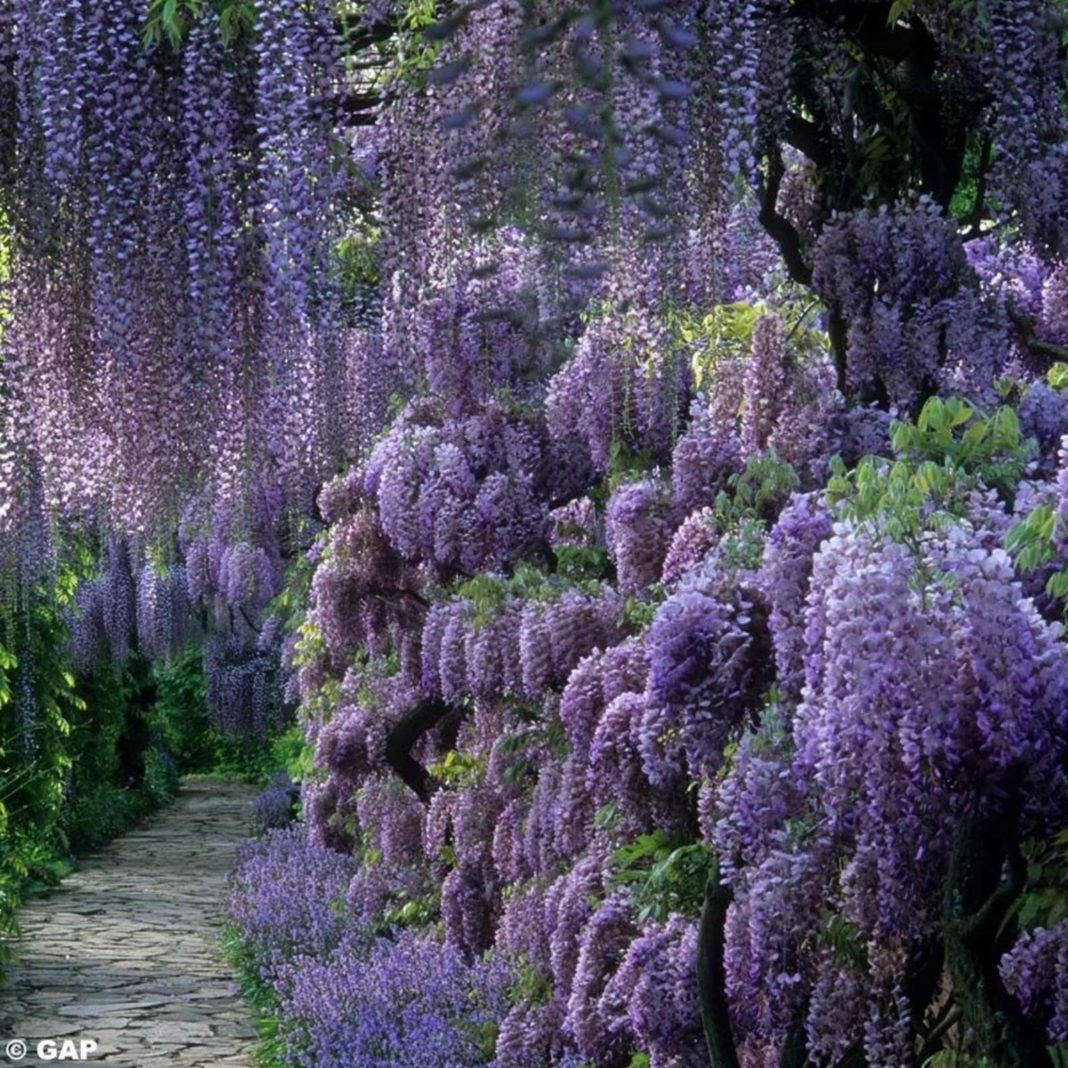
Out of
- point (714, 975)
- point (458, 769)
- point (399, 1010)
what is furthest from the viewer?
point (458, 769)

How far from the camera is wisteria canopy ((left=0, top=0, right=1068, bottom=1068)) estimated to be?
9.58ft

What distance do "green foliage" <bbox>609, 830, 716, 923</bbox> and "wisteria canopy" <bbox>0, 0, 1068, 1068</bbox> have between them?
0.01 meters

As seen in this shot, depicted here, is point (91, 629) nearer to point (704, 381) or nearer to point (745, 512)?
point (704, 381)

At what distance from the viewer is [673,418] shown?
3.79m

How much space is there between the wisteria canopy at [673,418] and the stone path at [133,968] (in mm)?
1161

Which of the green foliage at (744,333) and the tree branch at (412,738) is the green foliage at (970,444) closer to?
the green foliage at (744,333)

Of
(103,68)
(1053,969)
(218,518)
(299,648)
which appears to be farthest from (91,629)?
(1053,969)

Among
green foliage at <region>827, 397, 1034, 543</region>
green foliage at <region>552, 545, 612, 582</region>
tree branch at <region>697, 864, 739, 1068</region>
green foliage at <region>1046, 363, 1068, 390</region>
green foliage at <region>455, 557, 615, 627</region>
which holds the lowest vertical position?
tree branch at <region>697, 864, 739, 1068</region>

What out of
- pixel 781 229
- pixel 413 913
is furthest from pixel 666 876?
pixel 413 913

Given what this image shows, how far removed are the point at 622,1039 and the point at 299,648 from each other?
5348mm

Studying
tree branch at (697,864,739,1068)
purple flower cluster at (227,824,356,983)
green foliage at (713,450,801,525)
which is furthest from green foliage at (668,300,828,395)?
purple flower cluster at (227,824,356,983)

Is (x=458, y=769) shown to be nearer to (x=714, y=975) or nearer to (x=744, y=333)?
(x=744, y=333)

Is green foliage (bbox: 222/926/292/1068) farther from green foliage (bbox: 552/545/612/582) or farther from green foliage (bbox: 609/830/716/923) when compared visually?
green foliage (bbox: 609/830/716/923)

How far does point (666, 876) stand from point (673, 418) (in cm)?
119
